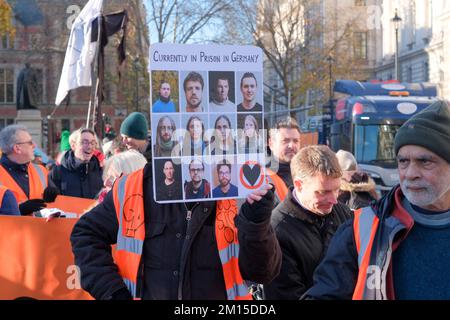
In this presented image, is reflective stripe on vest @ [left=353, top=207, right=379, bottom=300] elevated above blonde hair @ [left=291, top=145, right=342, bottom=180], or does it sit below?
below

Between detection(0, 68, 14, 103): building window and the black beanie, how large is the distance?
5759 cm

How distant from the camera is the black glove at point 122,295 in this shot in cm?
319

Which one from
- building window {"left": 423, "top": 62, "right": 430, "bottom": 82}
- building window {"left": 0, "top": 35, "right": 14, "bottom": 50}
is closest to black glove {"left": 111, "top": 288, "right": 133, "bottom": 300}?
building window {"left": 423, "top": 62, "right": 430, "bottom": 82}

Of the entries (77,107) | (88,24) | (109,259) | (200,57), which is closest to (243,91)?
(200,57)

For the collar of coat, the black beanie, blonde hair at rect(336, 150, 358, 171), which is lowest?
the collar of coat

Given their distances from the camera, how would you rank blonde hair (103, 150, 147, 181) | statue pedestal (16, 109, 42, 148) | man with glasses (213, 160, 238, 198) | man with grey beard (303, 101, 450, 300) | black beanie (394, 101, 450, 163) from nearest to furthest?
man with grey beard (303, 101, 450, 300) → black beanie (394, 101, 450, 163) → man with glasses (213, 160, 238, 198) → blonde hair (103, 150, 147, 181) → statue pedestal (16, 109, 42, 148)

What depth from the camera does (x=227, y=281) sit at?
10.8ft

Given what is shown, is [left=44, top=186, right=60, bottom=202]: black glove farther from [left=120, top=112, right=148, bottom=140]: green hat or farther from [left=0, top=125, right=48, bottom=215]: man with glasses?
[left=120, top=112, right=148, bottom=140]: green hat

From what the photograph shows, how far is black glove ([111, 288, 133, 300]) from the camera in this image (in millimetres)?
3186

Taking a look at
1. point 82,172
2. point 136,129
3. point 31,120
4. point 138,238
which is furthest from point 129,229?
point 31,120

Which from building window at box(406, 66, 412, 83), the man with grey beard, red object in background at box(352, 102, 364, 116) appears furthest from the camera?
building window at box(406, 66, 412, 83)

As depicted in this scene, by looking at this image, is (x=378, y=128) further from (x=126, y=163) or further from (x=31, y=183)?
(x=126, y=163)

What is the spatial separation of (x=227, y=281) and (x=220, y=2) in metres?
34.3

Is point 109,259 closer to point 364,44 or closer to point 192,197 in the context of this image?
point 192,197
